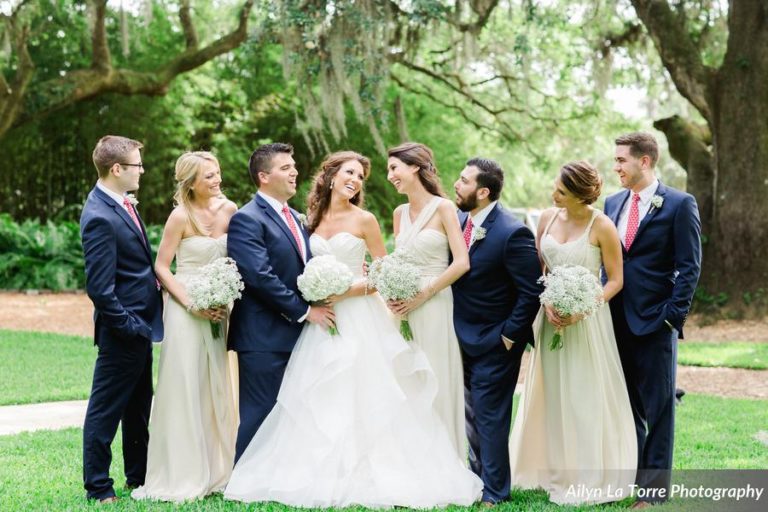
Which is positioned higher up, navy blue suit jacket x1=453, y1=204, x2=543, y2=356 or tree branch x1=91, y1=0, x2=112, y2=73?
tree branch x1=91, y1=0, x2=112, y2=73

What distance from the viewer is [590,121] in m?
20.8

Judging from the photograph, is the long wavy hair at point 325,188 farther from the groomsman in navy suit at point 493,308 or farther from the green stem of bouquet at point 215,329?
the green stem of bouquet at point 215,329

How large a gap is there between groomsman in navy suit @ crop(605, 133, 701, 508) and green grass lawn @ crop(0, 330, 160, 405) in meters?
5.60

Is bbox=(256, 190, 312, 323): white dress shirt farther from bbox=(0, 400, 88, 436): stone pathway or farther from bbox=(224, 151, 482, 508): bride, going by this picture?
bbox=(0, 400, 88, 436): stone pathway

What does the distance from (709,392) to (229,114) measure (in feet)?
53.3

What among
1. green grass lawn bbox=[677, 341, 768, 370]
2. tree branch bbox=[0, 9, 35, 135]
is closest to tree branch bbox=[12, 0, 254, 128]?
tree branch bbox=[0, 9, 35, 135]

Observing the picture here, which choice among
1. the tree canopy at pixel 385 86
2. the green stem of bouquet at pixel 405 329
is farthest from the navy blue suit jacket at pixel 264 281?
the tree canopy at pixel 385 86

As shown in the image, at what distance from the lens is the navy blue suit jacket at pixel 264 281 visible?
4.91 metres

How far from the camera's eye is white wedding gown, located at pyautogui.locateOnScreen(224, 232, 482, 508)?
4.71 meters

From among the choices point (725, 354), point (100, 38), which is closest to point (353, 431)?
point (725, 354)

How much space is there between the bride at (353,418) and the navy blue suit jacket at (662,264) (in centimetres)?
118

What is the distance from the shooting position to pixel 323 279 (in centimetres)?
488

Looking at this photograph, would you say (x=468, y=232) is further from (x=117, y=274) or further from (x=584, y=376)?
(x=117, y=274)

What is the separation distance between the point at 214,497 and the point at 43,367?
5945 mm
